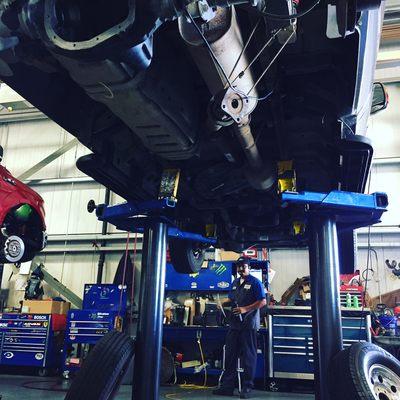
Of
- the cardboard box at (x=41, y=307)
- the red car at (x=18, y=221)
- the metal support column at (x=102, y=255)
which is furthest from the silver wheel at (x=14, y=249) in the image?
the metal support column at (x=102, y=255)

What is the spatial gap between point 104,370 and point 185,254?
1.49m

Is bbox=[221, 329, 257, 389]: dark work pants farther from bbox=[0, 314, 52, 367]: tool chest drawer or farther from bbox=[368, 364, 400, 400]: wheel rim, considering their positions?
bbox=[0, 314, 52, 367]: tool chest drawer

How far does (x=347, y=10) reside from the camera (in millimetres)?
1195

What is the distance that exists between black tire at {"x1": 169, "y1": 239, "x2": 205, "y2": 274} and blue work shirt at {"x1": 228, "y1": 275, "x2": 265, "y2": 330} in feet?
4.12

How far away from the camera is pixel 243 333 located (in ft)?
14.7

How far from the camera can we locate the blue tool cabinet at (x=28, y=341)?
20.4 feet

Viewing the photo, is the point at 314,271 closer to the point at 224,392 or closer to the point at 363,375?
the point at 363,375

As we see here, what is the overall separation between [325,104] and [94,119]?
1.06 metres

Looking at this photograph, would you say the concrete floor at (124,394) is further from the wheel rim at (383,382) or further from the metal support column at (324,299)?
the wheel rim at (383,382)

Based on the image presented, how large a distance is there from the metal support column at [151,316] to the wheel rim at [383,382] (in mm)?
1051

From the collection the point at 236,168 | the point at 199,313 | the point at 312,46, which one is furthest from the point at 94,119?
the point at 199,313

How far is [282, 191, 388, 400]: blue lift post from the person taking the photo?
6.98ft

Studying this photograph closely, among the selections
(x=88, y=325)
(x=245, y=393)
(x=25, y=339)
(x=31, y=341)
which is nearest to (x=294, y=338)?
(x=245, y=393)

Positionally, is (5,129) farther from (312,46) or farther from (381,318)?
(312,46)
